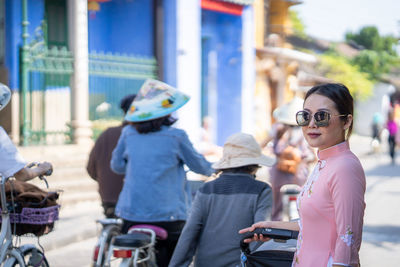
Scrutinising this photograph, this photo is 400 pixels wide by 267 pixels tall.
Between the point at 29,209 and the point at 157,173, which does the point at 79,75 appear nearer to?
the point at 157,173

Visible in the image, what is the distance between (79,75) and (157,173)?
766 cm

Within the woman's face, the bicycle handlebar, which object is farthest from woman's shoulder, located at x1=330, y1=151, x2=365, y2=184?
the bicycle handlebar

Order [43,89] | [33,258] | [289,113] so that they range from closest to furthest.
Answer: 1. [33,258]
2. [289,113]
3. [43,89]

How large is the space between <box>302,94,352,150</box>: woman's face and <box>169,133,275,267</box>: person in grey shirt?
1239 mm

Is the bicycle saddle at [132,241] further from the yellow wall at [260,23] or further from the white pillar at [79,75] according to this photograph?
the yellow wall at [260,23]

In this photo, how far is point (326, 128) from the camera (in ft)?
9.50

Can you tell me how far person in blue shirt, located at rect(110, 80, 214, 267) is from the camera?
5.03 metres

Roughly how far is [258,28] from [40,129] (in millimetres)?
12256

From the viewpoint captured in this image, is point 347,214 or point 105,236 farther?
point 105,236

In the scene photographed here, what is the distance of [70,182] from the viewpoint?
11.3 m

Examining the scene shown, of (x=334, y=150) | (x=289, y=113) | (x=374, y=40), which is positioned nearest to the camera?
(x=334, y=150)

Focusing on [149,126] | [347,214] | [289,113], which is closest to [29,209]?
[149,126]

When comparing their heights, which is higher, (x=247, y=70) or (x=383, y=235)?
(x=247, y=70)

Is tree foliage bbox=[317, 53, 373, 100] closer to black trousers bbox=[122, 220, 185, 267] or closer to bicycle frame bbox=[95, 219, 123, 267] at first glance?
bicycle frame bbox=[95, 219, 123, 267]
